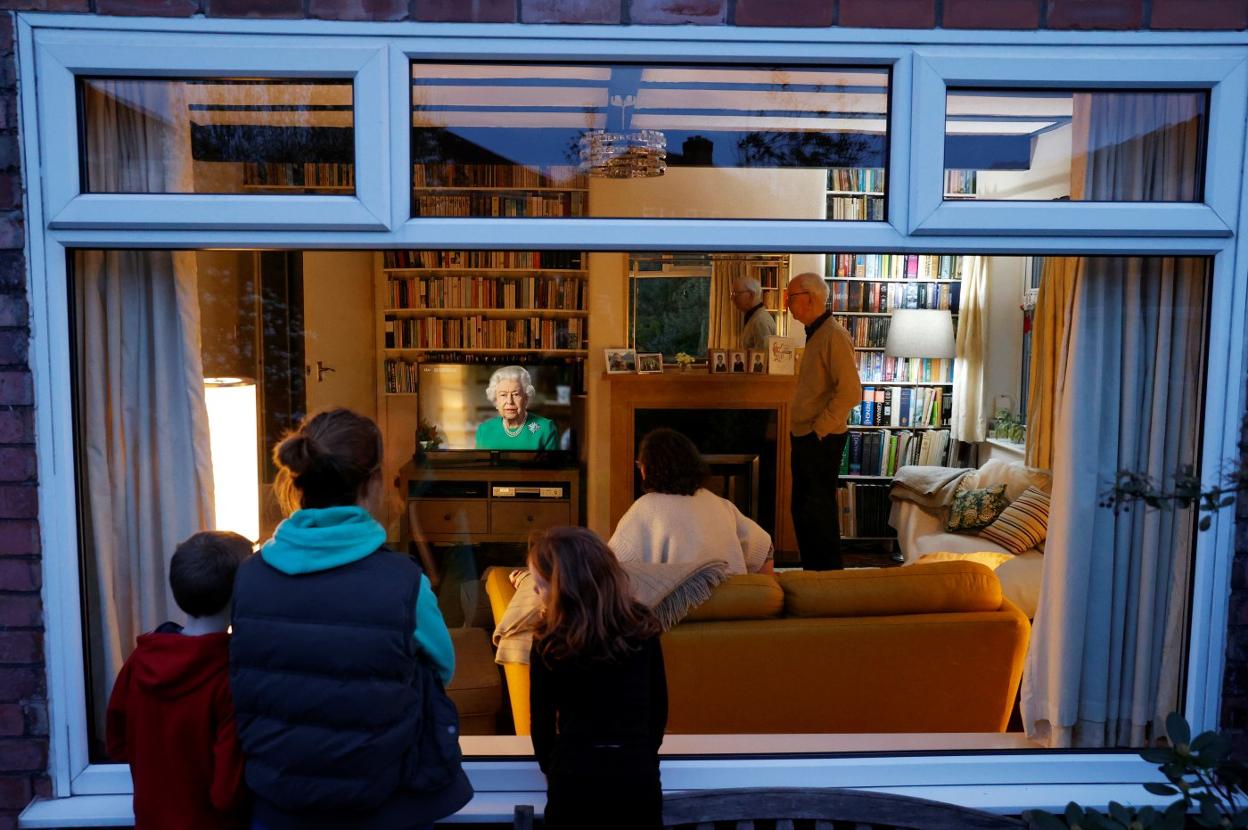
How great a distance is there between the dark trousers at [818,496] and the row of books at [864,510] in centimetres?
184

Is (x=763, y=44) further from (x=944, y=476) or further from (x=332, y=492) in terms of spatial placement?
(x=944, y=476)

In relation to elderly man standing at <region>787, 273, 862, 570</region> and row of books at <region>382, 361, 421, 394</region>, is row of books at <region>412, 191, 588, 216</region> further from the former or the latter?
row of books at <region>382, 361, 421, 394</region>

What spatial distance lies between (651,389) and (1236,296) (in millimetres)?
4755

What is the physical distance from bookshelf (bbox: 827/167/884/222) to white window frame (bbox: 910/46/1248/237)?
0.08 metres

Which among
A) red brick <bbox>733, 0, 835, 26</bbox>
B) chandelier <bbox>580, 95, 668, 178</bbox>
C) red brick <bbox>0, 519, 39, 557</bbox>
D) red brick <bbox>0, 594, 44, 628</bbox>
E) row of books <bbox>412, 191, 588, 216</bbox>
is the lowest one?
red brick <bbox>0, 594, 44, 628</bbox>

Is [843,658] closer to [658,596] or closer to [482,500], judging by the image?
[658,596]

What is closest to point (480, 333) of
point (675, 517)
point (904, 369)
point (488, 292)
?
point (488, 292)

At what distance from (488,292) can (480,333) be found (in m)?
0.31

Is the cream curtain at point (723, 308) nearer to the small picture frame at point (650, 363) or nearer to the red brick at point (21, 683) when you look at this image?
the small picture frame at point (650, 363)

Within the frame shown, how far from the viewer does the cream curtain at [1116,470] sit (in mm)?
2230

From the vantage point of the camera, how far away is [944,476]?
5.90m

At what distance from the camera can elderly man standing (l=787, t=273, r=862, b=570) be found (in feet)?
16.3

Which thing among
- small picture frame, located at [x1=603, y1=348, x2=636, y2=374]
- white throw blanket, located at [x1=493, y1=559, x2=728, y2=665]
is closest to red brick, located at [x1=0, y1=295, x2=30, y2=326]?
white throw blanket, located at [x1=493, y1=559, x2=728, y2=665]

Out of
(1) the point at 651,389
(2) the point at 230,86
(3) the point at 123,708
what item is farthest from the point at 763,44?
(1) the point at 651,389
